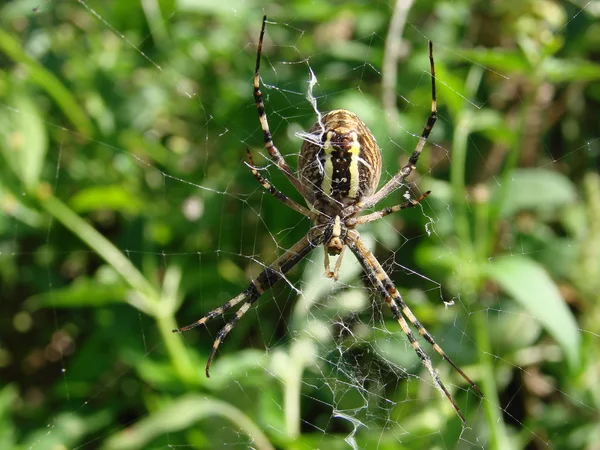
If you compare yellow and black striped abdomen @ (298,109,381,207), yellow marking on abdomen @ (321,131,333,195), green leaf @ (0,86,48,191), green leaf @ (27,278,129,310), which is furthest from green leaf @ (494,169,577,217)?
green leaf @ (0,86,48,191)

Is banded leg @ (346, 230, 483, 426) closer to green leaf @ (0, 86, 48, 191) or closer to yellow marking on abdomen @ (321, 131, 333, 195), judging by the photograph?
yellow marking on abdomen @ (321, 131, 333, 195)

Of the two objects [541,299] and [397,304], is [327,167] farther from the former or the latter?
[541,299]

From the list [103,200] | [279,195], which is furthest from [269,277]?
[103,200]

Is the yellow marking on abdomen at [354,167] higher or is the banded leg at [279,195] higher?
the yellow marking on abdomen at [354,167]

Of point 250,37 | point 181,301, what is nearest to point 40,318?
point 181,301

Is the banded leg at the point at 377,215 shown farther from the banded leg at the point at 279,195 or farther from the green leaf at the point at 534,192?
the green leaf at the point at 534,192

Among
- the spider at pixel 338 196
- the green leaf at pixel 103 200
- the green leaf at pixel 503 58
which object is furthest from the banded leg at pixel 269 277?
the green leaf at pixel 503 58
